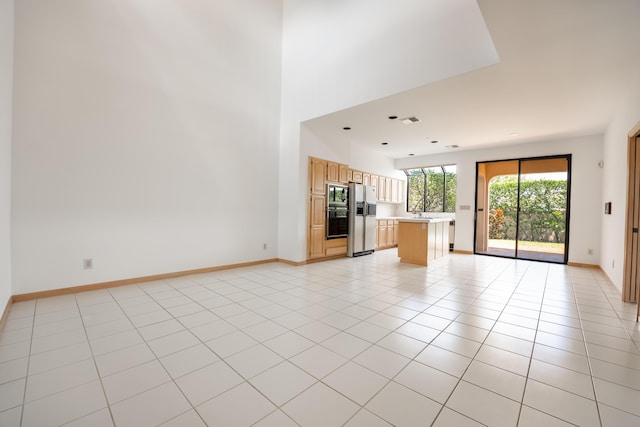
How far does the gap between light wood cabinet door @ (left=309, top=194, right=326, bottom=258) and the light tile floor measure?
2006mm

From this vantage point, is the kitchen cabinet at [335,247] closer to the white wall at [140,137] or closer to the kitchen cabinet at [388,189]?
the white wall at [140,137]

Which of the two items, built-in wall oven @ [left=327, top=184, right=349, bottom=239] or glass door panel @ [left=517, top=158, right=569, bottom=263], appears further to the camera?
glass door panel @ [left=517, top=158, right=569, bottom=263]

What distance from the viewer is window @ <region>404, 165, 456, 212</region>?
321 inches

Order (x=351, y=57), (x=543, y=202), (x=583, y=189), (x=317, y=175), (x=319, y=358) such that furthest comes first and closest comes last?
(x=543, y=202) → (x=317, y=175) → (x=583, y=189) → (x=351, y=57) → (x=319, y=358)

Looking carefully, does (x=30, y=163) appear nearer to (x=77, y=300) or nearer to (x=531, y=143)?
(x=77, y=300)

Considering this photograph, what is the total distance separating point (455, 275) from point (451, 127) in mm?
2818

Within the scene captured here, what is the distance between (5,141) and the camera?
277 cm

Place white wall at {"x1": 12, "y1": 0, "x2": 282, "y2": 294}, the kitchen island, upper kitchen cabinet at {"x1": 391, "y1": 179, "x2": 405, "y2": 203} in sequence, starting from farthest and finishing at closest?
upper kitchen cabinet at {"x1": 391, "y1": 179, "x2": 405, "y2": 203} → the kitchen island → white wall at {"x1": 12, "y1": 0, "x2": 282, "y2": 294}

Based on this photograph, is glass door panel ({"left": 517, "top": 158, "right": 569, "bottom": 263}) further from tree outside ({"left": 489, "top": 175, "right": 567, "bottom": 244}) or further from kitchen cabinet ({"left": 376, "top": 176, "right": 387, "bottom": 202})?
kitchen cabinet ({"left": 376, "top": 176, "right": 387, "bottom": 202})

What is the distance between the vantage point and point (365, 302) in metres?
3.31

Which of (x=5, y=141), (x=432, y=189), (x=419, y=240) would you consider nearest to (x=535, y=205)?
(x=432, y=189)

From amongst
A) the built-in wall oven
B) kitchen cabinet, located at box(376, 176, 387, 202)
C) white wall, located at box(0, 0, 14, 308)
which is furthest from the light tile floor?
kitchen cabinet, located at box(376, 176, 387, 202)

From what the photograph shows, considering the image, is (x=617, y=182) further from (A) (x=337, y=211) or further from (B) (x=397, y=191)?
(B) (x=397, y=191)

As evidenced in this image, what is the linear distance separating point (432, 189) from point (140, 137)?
7.65 meters
